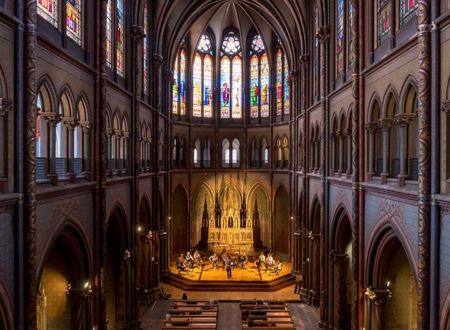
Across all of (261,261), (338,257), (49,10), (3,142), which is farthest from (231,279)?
(3,142)

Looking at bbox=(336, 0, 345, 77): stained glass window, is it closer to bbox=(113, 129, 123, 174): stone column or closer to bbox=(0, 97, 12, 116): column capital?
bbox=(113, 129, 123, 174): stone column

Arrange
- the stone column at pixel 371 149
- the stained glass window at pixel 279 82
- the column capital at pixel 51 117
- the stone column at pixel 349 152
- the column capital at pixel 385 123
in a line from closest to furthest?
the column capital at pixel 51 117 → the column capital at pixel 385 123 → the stone column at pixel 371 149 → the stone column at pixel 349 152 → the stained glass window at pixel 279 82

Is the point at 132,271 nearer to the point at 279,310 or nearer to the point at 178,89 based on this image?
the point at 279,310

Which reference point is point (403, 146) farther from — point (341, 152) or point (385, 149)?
point (341, 152)

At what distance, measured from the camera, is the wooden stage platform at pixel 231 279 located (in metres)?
33.9

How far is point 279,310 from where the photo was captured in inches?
982

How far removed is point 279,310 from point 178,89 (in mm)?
24845

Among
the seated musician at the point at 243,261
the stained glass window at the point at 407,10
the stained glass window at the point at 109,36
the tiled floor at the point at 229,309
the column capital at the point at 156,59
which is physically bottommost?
the tiled floor at the point at 229,309

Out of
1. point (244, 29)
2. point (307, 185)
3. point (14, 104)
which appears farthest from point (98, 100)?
point (244, 29)

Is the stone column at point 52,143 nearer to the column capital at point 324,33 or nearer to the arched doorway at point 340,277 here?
the arched doorway at point 340,277

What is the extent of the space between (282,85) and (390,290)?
93.2 ft

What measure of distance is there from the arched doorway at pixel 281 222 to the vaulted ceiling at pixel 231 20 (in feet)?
42.0

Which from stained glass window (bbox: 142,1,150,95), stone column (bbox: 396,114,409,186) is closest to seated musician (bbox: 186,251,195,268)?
stained glass window (bbox: 142,1,150,95)

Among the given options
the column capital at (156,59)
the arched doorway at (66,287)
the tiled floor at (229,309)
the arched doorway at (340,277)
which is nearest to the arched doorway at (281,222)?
the tiled floor at (229,309)
